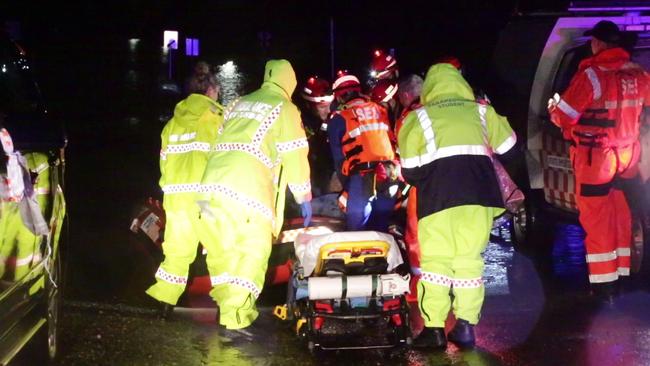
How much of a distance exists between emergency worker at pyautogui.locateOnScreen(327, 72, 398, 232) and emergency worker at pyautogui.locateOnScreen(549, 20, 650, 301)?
144cm

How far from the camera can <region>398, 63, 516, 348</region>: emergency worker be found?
578cm

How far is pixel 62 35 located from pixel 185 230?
39.6m

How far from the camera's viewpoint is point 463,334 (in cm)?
589

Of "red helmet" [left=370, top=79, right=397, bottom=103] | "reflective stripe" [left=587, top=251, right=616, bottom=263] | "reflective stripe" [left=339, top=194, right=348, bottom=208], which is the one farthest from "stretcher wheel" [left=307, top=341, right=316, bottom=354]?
"red helmet" [left=370, top=79, right=397, bottom=103]

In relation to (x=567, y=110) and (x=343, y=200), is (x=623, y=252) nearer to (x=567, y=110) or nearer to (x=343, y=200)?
(x=567, y=110)

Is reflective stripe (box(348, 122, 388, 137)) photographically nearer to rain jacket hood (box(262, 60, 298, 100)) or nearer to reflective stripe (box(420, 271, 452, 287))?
rain jacket hood (box(262, 60, 298, 100))

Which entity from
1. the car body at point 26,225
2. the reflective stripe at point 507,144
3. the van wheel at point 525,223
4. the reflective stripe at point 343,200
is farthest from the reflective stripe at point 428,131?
the van wheel at point 525,223

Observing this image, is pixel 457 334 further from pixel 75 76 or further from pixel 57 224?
pixel 75 76

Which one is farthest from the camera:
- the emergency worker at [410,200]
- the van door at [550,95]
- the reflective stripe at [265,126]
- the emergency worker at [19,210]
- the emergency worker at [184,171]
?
the van door at [550,95]

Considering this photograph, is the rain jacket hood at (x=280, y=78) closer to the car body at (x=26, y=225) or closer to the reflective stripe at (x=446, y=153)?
the reflective stripe at (x=446, y=153)

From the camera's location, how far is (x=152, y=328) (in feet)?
20.7

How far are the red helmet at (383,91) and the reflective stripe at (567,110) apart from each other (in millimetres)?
1777

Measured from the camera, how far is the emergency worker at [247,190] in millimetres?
5910

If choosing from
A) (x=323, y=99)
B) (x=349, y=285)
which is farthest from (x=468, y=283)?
(x=323, y=99)
